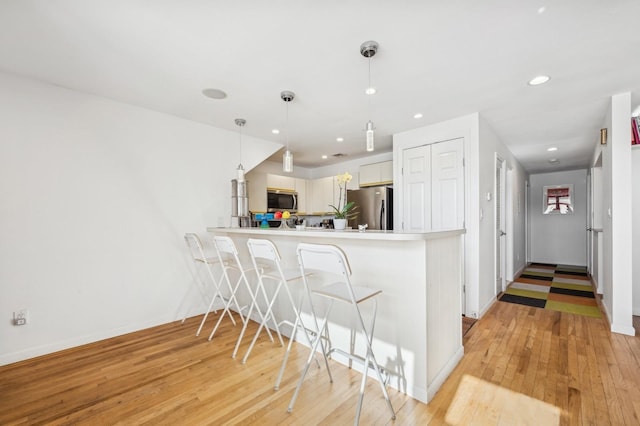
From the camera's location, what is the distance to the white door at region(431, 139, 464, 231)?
3.35 m

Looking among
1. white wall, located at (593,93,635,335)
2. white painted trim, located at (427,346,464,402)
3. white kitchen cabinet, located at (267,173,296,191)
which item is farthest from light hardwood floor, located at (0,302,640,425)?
white kitchen cabinet, located at (267,173,296,191)

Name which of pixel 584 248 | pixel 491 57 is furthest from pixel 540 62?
pixel 584 248

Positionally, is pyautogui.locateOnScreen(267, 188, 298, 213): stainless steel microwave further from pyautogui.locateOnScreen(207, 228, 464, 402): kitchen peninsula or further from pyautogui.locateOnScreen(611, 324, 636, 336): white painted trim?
pyautogui.locateOnScreen(611, 324, 636, 336): white painted trim

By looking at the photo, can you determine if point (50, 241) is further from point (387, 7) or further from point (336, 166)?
point (336, 166)

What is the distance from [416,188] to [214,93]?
2.76 metres

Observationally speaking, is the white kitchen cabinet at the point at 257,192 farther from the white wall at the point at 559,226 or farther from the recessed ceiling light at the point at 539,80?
the white wall at the point at 559,226

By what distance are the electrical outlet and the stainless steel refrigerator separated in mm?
4088

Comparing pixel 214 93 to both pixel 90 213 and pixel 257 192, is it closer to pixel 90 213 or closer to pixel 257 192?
pixel 90 213

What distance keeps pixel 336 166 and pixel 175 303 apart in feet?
13.4

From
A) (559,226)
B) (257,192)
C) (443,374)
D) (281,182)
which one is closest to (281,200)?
(281,182)

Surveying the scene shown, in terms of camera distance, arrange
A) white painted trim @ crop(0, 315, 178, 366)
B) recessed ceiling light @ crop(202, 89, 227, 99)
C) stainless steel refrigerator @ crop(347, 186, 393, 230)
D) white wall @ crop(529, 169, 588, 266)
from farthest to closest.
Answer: white wall @ crop(529, 169, 588, 266)
stainless steel refrigerator @ crop(347, 186, 393, 230)
recessed ceiling light @ crop(202, 89, 227, 99)
white painted trim @ crop(0, 315, 178, 366)

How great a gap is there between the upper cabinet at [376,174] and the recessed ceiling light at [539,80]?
234 centimetres

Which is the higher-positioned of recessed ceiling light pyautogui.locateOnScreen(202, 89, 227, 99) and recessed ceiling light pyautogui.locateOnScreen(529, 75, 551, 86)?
recessed ceiling light pyautogui.locateOnScreen(202, 89, 227, 99)

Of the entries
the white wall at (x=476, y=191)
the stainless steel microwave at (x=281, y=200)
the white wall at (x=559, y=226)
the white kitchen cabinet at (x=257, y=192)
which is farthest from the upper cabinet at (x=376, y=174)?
the white wall at (x=559, y=226)
